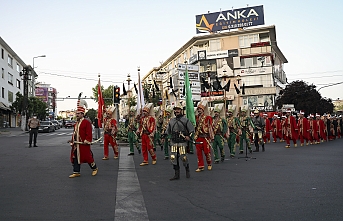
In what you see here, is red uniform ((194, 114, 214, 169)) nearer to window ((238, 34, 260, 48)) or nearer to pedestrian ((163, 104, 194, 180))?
pedestrian ((163, 104, 194, 180))

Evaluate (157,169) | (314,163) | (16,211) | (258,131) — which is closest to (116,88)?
(258,131)

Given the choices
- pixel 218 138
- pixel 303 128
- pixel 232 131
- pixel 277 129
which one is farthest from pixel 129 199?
pixel 277 129

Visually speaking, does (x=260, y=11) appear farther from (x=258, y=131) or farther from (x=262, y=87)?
(x=258, y=131)

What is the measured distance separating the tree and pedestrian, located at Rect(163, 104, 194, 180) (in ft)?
124

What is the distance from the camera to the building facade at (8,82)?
170 feet

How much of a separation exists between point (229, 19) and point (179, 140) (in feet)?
169

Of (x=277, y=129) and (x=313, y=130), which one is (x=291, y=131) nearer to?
(x=313, y=130)

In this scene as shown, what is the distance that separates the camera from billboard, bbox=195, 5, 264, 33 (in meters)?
55.7

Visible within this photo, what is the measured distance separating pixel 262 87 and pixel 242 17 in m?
11.4

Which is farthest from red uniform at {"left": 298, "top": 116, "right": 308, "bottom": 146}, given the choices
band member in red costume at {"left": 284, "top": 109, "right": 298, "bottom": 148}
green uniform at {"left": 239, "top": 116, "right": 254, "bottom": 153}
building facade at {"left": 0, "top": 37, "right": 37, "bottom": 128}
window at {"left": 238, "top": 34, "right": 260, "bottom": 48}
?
building facade at {"left": 0, "top": 37, "right": 37, "bottom": 128}

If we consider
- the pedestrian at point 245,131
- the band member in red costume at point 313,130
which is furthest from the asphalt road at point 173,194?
the band member in red costume at point 313,130

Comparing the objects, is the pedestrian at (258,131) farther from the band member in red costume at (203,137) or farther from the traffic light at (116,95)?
the traffic light at (116,95)

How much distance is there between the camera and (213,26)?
57.8 m

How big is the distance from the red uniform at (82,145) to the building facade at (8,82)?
42.3 metres
